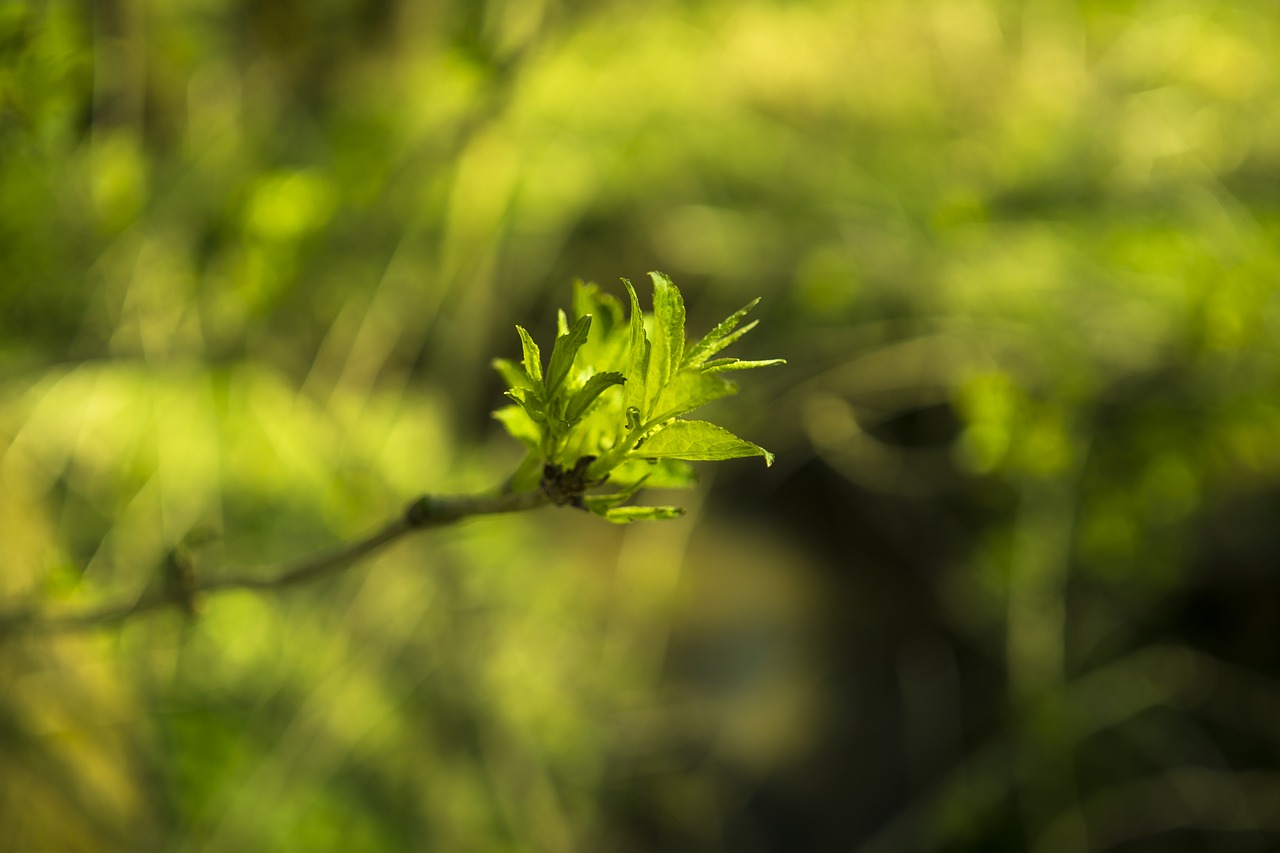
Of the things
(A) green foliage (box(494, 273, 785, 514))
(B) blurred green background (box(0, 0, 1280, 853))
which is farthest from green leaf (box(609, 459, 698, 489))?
(B) blurred green background (box(0, 0, 1280, 853))

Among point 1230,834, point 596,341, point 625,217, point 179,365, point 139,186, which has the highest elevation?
point 625,217

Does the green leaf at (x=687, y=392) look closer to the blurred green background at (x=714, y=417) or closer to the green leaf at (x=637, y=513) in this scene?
the green leaf at (x=637, y=513)

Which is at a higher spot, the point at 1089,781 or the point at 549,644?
the point at 549,644

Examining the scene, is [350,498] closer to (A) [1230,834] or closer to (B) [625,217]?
(B) [625,217]

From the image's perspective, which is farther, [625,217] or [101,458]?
[625,217]

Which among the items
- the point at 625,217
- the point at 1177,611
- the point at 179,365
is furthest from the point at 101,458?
the point at 1177,611

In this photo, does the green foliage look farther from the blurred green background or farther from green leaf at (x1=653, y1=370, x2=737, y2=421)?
the blurred green background

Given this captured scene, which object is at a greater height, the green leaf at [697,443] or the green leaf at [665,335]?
the green leaf at [665,335]

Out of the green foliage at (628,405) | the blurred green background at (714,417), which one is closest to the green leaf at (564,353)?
the green foliage at (628,405)
